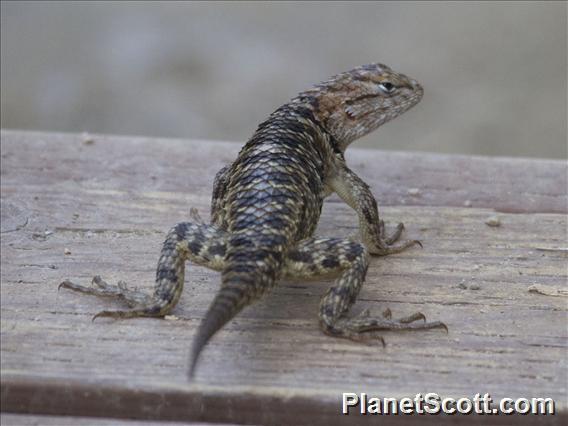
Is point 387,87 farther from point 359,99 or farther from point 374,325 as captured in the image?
point 374,325

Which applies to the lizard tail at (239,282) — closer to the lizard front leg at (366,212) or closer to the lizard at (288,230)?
the lizard at (288,230)

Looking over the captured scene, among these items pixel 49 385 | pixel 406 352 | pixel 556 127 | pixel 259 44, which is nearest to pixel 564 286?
pixel 406 352

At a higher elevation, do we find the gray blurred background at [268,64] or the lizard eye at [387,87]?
the lizard eye at [387,87]

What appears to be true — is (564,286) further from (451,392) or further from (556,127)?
(556,127)

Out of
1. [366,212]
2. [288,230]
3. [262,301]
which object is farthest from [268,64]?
[262,301]

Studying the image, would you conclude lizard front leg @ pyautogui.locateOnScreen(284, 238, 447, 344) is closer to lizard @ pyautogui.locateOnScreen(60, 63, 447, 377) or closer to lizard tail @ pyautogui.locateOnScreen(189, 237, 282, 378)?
lizard @ pyautogui.locateOnScreen(60, 63, 447, 377)

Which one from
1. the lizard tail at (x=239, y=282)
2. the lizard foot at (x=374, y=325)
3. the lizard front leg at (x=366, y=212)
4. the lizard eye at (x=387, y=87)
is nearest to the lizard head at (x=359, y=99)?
the lizard eye at (x=387, y=87)
